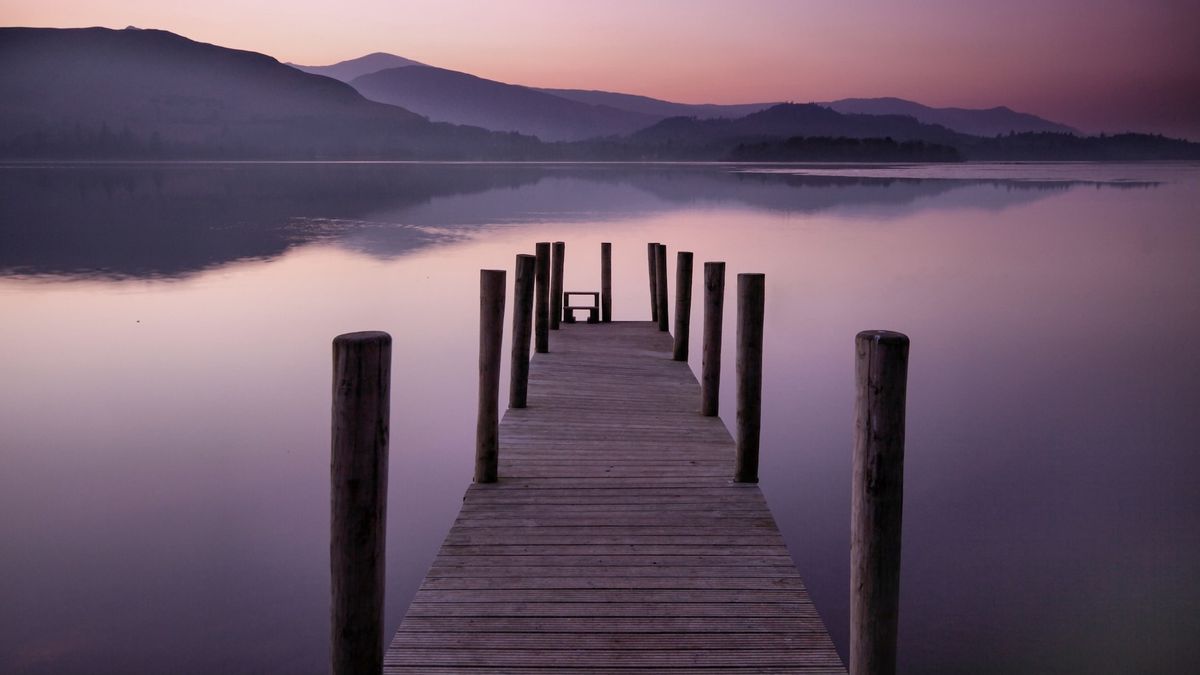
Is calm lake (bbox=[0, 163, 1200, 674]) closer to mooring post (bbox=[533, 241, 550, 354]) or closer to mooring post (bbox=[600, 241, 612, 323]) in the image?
mooring post (bbox=[533, 241, 550, 354])

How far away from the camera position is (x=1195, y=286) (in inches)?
913

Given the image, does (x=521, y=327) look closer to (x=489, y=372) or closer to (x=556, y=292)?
(x=489, y=372)

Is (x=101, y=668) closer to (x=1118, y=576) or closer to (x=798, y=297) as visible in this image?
(x=1118, y=576)

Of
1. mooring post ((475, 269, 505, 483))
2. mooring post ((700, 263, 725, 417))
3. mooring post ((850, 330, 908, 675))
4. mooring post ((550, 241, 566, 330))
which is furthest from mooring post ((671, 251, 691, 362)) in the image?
mooring post ((850, 330, 908, 675))

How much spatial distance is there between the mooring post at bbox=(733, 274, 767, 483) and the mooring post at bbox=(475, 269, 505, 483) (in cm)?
170

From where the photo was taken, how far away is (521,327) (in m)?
8.55

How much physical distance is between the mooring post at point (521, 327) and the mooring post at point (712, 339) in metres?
1.60

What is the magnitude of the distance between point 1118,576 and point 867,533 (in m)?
Answer: 5.15

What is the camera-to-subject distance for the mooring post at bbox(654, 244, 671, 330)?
13.8 meters

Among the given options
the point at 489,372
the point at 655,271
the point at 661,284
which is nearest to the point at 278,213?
the point at 655,271

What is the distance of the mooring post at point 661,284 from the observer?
543 inches

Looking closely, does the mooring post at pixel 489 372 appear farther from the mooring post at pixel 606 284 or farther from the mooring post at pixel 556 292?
the mooring post at pixel 606 284

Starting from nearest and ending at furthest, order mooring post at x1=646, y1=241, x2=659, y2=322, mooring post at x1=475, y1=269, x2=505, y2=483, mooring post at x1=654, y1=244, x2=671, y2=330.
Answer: mooring post at x1=475, y1=269, x2=505, y2=483
mooring post at x1=654, y1=244, x2=671, y2=330
mooring post at x1=646, y1=241, x2=659, y2=322

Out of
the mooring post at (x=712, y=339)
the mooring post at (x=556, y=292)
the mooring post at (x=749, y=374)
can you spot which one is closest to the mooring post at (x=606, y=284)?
the mooring post at (x=556, y=292)
